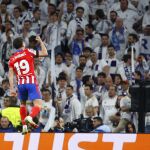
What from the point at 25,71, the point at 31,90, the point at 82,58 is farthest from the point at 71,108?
the point at 25,71

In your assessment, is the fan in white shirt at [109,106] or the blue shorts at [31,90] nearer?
the blue shorts at [31,90]

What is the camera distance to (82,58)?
23109 mm

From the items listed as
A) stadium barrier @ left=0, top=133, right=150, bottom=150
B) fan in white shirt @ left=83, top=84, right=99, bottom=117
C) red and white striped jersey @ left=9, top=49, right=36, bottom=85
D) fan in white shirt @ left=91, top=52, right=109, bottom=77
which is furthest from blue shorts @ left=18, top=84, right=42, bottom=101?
fan in white shirt @ left=91, top=52, right=109, bottom=77

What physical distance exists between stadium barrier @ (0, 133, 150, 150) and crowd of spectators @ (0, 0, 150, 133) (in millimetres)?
1821

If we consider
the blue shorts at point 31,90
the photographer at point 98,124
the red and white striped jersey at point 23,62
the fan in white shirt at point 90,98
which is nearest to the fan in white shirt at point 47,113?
the fan in white shirt at point 90,98

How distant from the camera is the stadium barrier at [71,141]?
17312 mm

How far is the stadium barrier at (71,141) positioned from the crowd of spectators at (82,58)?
182 centimetres

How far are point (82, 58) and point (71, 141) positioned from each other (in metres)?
5.82

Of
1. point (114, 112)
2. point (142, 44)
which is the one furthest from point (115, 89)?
point (142, 44)

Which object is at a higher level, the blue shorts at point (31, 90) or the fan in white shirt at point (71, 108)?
the blue shorts at point (31, 90)

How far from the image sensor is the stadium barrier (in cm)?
1731

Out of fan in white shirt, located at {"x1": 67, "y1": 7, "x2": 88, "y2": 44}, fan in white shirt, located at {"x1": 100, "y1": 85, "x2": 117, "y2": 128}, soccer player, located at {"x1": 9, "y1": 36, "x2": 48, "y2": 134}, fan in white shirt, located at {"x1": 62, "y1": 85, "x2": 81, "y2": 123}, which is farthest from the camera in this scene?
fan in white shirt, located at {"x1": 67, "y1": 7, "x2": 88, "y2": 44}

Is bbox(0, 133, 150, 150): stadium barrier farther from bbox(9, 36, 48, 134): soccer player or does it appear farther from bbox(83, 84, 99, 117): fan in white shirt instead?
bbox(83, 84, 99, 117): fan in white shirt

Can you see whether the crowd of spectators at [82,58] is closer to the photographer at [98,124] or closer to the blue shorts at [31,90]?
the photographer at [98,124]
